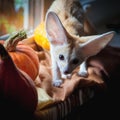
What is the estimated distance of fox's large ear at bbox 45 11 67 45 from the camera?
843 mm

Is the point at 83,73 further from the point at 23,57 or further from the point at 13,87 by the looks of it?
the point at 13,87

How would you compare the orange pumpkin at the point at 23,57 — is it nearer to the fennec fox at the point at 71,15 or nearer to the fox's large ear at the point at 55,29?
the fox's large ear at the point at 55,29

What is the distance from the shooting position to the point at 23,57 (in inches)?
35.1

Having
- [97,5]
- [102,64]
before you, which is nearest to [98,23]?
[97,5]

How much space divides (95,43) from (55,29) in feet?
0.45

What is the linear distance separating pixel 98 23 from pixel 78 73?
58cm

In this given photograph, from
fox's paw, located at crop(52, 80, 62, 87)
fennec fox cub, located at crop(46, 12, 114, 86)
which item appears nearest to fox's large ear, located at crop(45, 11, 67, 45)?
fennec fox cub, located at crop(46, 12, 114, 86)

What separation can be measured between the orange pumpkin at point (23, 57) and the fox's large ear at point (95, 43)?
0.17 m

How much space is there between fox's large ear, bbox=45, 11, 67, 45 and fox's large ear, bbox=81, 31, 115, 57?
0.24 ft

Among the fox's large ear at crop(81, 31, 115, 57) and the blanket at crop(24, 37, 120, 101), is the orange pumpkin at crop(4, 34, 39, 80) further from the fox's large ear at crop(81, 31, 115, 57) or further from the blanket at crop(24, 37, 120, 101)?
the fox's large ear at crop(81, 31, 115, 57)

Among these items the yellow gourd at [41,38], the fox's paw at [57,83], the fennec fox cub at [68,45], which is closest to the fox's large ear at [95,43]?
the fennec fox cub at [68,45]

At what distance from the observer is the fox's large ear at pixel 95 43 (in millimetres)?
889

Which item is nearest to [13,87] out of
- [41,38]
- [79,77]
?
[79,77]

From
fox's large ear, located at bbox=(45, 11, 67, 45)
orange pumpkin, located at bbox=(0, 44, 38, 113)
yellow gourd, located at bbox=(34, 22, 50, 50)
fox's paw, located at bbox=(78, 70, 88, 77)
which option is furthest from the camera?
yellow gourd, located at bbox=(34, 22, 50, 50)
